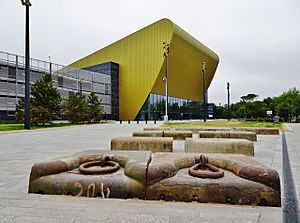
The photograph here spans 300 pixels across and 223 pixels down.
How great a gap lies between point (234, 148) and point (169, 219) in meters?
5.61

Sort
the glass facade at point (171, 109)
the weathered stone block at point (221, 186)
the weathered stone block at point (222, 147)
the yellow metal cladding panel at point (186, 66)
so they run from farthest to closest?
the glass facade at point (171, 109), the yellow metal cladding panel at point (186, 66), the weathered stone block at point (222, 147), the weathered stone block at point (221, 186)

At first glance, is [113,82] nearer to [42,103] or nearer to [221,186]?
[42,103]

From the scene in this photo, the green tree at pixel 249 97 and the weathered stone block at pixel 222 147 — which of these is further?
the green tree at pixel 249 97

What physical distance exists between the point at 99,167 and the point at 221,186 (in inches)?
90.6

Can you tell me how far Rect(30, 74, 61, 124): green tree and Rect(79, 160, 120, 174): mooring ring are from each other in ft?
94.3

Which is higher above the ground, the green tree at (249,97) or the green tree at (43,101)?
the green tree at (249,97)

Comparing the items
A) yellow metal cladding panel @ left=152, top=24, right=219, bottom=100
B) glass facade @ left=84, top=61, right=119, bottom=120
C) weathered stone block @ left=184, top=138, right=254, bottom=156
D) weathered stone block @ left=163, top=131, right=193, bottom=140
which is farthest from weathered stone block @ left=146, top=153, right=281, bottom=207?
glass facade @ left=84, top=61, right=119, bottom=120

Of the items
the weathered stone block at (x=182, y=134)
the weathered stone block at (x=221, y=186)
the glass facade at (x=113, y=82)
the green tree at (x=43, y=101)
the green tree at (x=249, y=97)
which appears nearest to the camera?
the weathered stone block at (x=221, y=186)

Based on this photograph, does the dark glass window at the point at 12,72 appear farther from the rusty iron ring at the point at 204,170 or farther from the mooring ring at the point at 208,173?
the mooring ring at the point at 208,173

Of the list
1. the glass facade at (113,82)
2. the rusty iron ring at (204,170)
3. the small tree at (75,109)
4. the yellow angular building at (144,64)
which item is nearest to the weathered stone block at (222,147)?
the rusty iron ring at (204,170)

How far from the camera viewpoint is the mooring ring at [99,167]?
4.61m

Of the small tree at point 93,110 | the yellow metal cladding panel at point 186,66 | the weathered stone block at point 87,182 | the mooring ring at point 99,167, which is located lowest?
the weathered stone block at point 87,182

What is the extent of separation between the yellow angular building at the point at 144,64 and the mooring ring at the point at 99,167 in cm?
5008

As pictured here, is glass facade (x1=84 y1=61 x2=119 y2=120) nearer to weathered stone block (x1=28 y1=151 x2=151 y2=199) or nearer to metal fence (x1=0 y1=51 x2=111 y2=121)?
metal fence (x1=0 y1=51 x2=111 y2=121)
